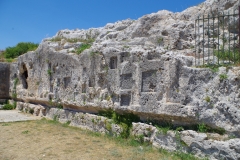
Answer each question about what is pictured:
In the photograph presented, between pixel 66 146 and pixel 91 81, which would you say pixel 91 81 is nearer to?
pixel 91 81

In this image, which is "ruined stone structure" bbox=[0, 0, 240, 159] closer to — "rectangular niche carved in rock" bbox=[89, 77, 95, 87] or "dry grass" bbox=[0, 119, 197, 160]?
"rectangular niche carved in rock" bbox=[89, 77, 95, 87]

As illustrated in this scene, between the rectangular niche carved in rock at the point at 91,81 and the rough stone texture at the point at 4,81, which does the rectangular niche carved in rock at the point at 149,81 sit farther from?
the rough stone texture at the point at 4,81

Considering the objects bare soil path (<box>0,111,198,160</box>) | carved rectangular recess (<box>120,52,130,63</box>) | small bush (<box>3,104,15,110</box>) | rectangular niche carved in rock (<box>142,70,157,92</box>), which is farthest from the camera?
small bush (<box>3,104,15,110</box>)

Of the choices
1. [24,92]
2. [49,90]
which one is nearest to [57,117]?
[49,90]

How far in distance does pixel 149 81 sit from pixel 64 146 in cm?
244

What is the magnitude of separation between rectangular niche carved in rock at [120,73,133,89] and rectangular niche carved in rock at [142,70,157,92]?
43 cm

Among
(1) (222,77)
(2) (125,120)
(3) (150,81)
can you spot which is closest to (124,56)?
(3) (150,81)

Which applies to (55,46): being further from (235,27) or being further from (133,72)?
(235,27)

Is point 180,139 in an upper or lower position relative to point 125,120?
lower

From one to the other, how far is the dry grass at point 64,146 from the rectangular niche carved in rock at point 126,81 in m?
1.32

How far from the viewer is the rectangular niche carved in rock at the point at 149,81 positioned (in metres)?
5.79

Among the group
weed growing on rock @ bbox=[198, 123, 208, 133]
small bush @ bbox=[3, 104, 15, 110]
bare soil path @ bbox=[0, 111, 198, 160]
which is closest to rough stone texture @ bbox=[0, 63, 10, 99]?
small bush @ bbox=[3, 104, 15, 110]

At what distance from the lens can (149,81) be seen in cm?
589

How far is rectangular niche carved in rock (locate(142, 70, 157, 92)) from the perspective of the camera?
5.79m
